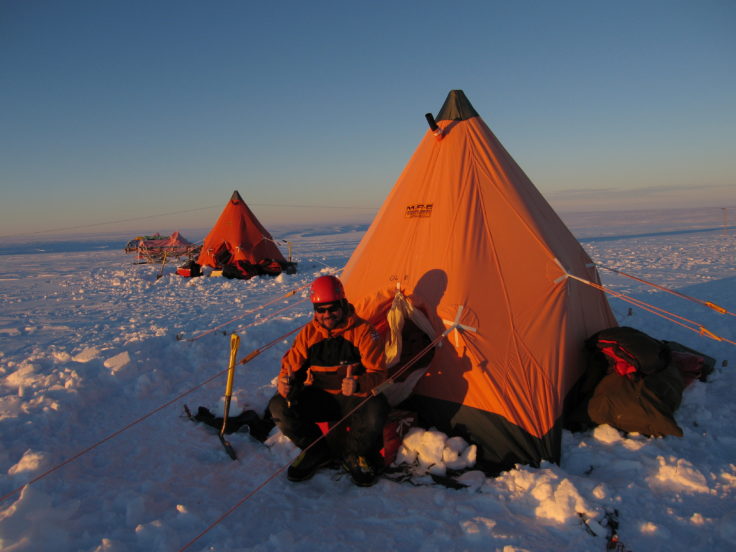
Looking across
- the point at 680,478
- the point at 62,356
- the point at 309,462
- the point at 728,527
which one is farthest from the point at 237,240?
the point at 728,527

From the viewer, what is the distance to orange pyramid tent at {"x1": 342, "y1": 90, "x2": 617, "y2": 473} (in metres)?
3.82

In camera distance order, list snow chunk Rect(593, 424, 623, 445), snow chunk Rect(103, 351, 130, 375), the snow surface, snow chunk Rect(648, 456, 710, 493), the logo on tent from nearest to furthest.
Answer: the snow surface, snow chunk Rect(648, 456, 710, 493), snow chunk Rect(593, 424, 623, 445), the logo on tent, snow chunk Rect(103, 351, 130, 375)

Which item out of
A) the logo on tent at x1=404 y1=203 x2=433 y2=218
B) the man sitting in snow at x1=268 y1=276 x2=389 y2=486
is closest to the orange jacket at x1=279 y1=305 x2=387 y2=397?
the man sitting in snow at x1=268 y1=276 x2=389 y2=486

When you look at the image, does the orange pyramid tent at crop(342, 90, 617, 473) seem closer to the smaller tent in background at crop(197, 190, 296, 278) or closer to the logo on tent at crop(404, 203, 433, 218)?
the logo on tent at crop(404, 203, 433, 218)

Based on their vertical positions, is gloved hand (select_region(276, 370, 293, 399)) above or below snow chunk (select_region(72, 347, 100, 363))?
above

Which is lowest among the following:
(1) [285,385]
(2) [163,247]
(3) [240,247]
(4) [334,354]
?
(1) [285,385]

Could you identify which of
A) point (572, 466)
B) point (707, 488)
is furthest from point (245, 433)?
point (707, 488)

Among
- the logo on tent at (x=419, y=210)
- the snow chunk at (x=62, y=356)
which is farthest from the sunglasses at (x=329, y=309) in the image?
the snow chunk at (x=62, y=356)

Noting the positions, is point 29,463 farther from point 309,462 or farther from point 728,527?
point 728,527

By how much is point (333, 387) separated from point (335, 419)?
12.5 inches

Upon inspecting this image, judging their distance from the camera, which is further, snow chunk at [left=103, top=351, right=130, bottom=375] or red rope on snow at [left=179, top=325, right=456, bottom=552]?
snow chunk at [left=103, top=351, right=130, bottom=375]

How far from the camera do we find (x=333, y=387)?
3.79 metres

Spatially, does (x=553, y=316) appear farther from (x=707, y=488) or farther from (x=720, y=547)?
(x=720, y=547)

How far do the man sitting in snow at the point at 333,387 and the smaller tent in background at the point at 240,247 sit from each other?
1142 cm
